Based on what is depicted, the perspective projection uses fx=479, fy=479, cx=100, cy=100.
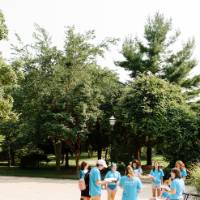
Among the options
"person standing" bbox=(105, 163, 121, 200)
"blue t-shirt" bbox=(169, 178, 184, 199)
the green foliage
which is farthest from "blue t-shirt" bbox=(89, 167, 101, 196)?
the green foliage

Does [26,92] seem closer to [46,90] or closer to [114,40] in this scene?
[46,90]

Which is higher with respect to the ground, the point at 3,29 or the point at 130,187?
the point at 3,29

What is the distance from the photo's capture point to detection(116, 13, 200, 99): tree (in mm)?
53562

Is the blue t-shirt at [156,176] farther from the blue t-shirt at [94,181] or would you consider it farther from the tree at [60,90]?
the tree at [60,90]

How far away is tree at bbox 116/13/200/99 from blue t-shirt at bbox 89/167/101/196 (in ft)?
129

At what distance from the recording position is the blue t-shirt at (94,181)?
45.1 ft

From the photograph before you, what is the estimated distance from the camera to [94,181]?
1390 centimetres

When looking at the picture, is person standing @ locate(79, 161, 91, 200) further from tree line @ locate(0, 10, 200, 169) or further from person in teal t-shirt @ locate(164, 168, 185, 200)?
tree line @ locate(0, 10, 200, 169)

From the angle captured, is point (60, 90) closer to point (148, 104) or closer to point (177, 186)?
point (148, 104)

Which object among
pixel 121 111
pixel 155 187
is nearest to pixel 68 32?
pixel 121 111

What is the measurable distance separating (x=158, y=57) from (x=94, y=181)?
41.2 metres

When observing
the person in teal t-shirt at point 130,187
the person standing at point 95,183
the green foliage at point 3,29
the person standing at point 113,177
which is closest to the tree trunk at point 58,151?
the green foliage at point 3,29

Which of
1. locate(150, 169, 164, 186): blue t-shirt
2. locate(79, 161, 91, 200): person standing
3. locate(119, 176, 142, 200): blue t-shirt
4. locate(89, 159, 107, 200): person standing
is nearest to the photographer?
locate(119, 176, 142, 200): blue t-shirt

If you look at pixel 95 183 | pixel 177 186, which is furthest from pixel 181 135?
pixel 177 186
